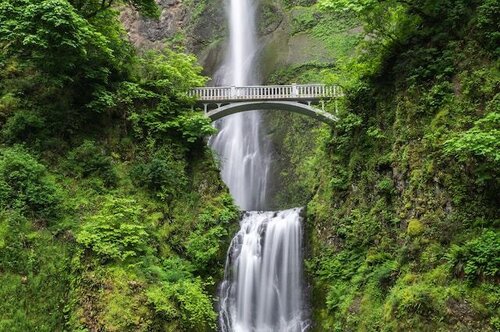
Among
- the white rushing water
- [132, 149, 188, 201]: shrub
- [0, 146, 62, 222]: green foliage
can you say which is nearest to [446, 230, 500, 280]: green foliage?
[132, 149, 188, 201]: shrub

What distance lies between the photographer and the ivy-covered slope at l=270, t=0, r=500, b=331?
27.6 ft

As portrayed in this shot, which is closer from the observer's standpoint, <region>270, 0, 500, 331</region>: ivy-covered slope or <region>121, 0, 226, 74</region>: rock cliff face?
<region>270, 0, 500, 331</region>: ivy-covered slope

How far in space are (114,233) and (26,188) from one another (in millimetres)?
2639

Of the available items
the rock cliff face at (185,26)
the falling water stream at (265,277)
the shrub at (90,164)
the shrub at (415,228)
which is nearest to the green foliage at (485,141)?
the shrub at (415,228)

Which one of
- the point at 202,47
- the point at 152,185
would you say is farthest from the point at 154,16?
the point at 202,47

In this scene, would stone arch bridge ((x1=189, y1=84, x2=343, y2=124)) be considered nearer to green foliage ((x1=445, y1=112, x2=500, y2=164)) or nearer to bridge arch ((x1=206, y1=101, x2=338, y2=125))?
bridge arch ((x1=206, y1=101, x2=338, y2=125))

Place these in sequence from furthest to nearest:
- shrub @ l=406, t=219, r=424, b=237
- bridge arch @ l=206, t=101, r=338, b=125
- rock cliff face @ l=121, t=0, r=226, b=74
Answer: rock cliff face @ l=121, t=0, r=226, b=74, bridge arch @ l=206, t=101, r=338, b=125, shrub @ l=406, t=219, r=424, b=237

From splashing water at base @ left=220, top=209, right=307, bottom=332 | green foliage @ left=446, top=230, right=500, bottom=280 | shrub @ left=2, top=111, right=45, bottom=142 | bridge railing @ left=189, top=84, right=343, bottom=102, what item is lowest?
splashing water at base @ left=220, top=209, right=307, bottom=332

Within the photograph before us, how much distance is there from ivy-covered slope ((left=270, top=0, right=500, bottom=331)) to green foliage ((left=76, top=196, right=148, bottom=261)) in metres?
5.60

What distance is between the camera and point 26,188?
38.3 ft

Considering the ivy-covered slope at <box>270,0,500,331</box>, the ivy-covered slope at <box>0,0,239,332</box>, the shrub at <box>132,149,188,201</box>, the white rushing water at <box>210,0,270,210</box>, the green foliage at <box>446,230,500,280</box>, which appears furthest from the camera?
the white rushing water at <box>210,0,270,210</box>

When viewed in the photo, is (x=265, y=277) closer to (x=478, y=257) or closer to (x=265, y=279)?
(x=265, y=279)

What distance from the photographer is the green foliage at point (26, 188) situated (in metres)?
11.3

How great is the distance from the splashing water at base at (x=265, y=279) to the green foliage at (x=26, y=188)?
6.52m
